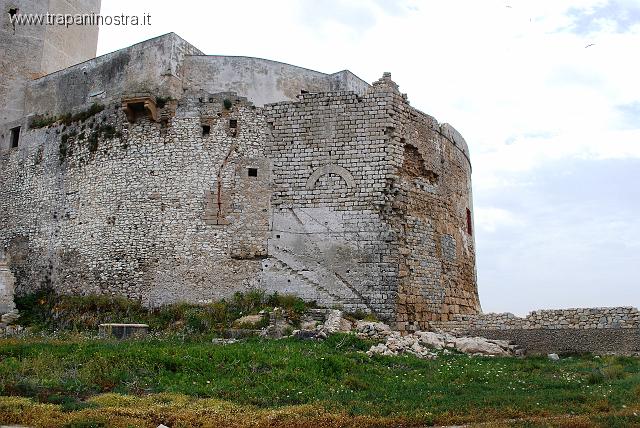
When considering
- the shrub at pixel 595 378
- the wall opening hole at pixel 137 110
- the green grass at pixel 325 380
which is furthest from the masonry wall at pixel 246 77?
the shrub at pixel 595 378

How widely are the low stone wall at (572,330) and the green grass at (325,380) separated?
1761 mm

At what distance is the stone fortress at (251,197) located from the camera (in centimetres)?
1562

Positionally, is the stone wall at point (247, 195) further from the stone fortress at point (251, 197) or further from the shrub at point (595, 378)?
the shrub at point (595, 378)

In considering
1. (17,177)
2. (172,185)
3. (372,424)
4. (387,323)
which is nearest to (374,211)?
(387,323)

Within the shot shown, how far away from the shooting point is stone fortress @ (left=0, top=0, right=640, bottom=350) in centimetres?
1562

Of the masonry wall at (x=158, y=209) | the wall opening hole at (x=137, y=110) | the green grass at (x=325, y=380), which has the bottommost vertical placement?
the green grass at (x=325, y=380)

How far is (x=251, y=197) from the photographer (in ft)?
53.4

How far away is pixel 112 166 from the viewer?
57.1 feet

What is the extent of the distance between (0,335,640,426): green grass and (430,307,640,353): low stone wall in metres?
1.76

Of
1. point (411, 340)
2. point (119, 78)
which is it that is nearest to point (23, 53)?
point (119, 78)

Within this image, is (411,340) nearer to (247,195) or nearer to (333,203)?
(333,203)

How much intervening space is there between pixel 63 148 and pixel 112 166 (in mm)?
2262

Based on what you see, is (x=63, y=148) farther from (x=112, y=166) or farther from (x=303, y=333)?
(x=303, y=333)

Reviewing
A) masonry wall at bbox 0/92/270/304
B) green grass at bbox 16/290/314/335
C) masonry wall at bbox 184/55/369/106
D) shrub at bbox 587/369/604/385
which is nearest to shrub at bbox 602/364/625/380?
shrub at bbox 587/369/604/385
